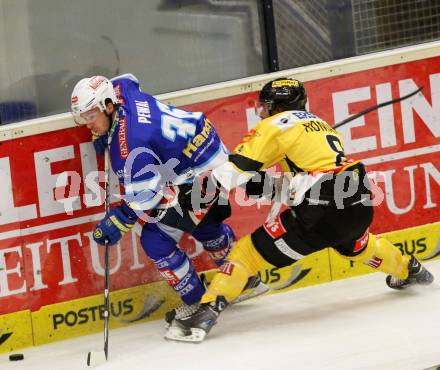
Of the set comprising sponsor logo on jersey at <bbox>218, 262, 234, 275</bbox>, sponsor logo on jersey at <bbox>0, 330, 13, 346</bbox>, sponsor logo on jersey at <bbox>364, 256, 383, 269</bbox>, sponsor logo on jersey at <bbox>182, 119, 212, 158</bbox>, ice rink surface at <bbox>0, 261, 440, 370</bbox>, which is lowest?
ice rink surface at <bbox>0, 261, 440, 370</bbox>

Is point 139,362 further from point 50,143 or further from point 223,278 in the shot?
point 50,143

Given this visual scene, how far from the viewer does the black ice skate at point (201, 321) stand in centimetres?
502

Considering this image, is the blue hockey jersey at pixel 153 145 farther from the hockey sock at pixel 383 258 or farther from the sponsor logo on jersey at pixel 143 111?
the hockey sock at pixel 383 258

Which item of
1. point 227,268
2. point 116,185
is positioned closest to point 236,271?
point 227,268

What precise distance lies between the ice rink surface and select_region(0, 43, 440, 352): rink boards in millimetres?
126

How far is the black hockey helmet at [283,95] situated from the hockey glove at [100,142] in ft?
2.56

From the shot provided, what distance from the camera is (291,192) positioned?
5.13m

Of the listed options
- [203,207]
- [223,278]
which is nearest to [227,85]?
[203,207]

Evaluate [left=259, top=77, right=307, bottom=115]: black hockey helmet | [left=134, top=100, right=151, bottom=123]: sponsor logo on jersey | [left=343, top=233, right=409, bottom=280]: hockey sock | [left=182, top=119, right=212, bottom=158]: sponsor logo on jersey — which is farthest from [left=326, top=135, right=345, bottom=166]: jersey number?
[left=134, top=100, right=151, bottom=123]: sponsor logo on jersey

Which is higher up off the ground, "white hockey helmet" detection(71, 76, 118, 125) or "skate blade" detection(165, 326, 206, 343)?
"white hockey helmet" detection(71, 76, 118, 125)

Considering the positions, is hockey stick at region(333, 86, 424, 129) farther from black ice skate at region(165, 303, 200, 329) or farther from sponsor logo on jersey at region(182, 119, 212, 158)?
black ice skate at region(165, 303, 200, 329)

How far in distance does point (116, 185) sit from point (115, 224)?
13.9 inches

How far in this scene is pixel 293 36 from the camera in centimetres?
582

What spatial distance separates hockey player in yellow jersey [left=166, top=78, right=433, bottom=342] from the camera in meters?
4.97
